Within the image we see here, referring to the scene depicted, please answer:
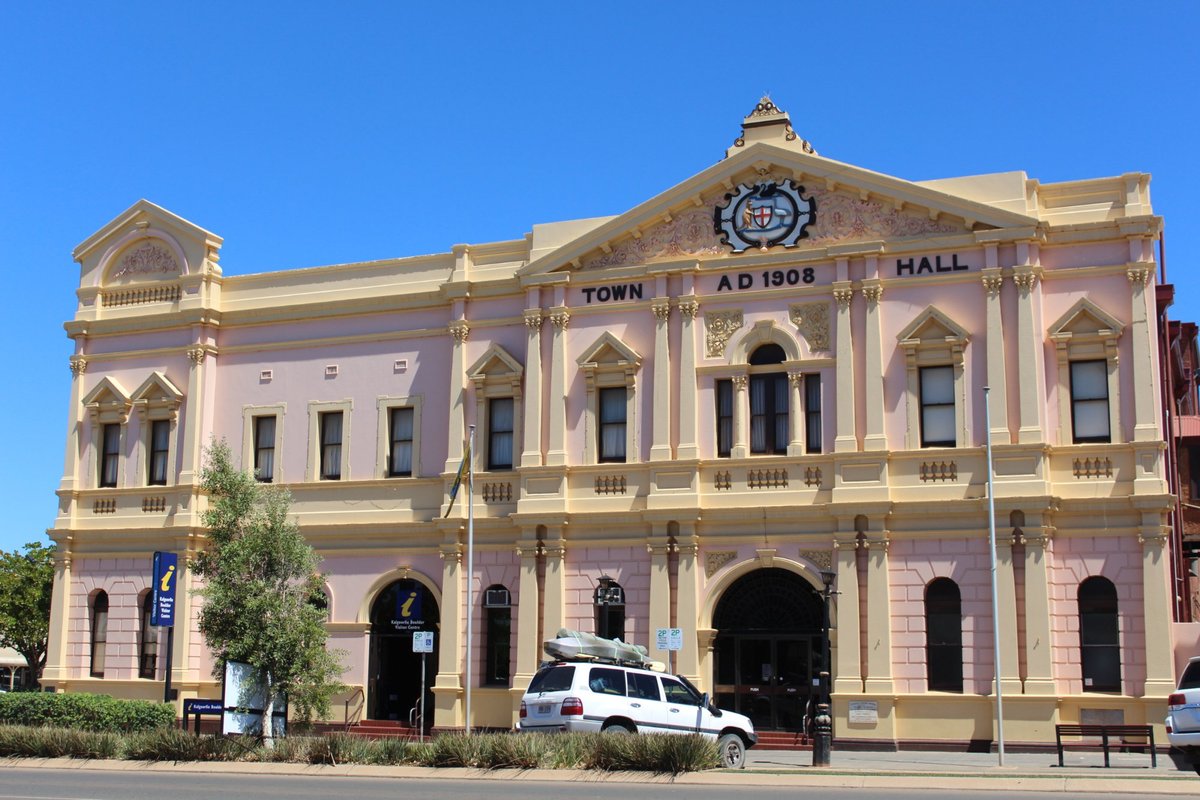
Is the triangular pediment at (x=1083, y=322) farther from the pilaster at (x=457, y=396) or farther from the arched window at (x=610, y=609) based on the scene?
the pilaster at (x=457, y=396)

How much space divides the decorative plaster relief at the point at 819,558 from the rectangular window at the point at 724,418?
3.01m

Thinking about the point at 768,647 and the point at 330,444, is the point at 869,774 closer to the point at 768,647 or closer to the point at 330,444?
the point at 768,647

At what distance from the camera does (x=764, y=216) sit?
33.8 metres

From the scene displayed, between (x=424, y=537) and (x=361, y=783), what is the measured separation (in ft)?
51.2

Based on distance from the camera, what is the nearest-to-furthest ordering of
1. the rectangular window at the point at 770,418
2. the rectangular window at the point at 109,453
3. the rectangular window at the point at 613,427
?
the rectangular window at the point at 770,418
the rectangular window at the point at 613,427
the rectangular window at the point at 109,453

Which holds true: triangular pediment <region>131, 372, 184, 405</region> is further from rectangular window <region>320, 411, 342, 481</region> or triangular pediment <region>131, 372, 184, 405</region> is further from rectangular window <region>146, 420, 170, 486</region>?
rectangular window <region>320, 411, 342, 481</region>

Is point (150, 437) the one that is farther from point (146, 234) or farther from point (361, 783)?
point (361, 783)

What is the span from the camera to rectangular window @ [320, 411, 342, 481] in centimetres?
3756

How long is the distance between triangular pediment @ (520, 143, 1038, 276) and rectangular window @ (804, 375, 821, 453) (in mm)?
3072

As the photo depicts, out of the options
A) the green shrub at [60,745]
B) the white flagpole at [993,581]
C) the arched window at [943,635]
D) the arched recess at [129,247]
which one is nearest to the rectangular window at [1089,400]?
the white flagpole at [993,581]

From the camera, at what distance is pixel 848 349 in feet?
106

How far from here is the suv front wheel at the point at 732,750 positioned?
24094mm

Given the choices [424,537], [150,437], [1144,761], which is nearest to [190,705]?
[424,537]

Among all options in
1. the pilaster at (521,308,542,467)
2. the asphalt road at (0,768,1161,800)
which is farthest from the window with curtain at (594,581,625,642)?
the asphalt road at (0,768,1161,800)
